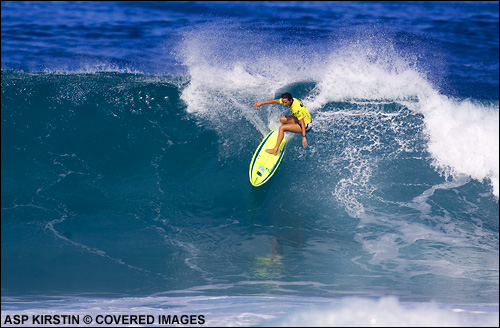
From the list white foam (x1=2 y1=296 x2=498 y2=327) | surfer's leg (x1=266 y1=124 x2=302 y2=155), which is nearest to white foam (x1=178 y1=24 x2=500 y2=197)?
surfer's leg (x1=266 y1=124 x2=302 y2=155)

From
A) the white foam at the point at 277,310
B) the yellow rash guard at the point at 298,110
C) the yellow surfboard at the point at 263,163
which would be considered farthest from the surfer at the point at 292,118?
the white foam at the point at 277,310

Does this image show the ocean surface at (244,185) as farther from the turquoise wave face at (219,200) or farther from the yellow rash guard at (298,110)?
the yellow rash guard at (298,110)

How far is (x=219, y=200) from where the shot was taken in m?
10.1

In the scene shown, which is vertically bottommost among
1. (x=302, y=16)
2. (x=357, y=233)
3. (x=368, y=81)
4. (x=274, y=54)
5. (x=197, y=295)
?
(x=197, y=295)

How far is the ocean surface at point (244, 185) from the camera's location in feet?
25.2

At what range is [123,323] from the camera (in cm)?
674

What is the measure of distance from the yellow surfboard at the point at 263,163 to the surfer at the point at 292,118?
5.1 inches

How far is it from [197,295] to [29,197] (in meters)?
4.29

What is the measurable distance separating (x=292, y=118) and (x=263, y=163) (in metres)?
1.03

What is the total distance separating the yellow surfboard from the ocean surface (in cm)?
28

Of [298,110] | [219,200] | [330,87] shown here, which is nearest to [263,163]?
[219,200]

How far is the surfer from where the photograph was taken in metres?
9.73

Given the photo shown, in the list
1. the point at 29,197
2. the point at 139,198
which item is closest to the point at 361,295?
the point at 139,198

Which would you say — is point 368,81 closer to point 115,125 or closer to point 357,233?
point 357,233
